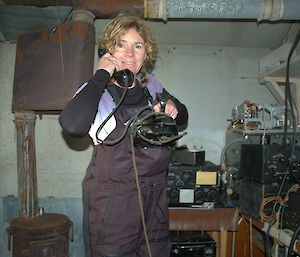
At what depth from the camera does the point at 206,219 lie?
6.35ft

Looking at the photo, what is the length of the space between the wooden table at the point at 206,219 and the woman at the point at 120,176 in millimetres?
702

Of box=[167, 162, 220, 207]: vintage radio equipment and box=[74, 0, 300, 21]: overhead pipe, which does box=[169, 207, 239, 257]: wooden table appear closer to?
box=[167, 162, 220, 207]: vintage radio equipment

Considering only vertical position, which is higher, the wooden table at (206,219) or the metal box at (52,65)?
the metal box at (52,65)

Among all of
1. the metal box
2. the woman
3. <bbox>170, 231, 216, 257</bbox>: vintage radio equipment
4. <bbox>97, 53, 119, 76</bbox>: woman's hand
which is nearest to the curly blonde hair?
the woman

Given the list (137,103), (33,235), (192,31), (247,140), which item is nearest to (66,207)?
(33,235)

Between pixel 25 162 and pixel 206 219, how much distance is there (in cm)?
154

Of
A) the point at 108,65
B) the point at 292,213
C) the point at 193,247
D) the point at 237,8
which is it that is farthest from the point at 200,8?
the point at 193,247

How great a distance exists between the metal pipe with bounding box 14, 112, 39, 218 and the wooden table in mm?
1176

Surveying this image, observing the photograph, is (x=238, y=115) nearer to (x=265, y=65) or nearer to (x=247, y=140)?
(x=247, y=140)

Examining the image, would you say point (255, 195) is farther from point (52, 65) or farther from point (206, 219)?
point (52, 65)

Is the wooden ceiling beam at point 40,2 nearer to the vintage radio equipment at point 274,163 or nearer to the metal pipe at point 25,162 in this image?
the metal pipe at point 25,162

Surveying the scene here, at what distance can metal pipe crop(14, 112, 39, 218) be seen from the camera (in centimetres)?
201

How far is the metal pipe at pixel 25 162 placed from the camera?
6.59 feet

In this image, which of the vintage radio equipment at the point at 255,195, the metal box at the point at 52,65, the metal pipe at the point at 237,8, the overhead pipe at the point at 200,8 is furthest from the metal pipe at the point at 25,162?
the vintage radio equipment at the point at 255,195
